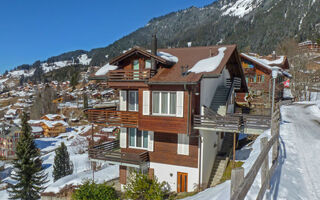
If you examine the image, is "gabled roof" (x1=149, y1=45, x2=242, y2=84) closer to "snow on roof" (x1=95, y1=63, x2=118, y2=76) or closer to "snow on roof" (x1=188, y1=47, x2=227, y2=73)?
"snow on roof" (x1=188, y1=47, x2=227, y2=73)

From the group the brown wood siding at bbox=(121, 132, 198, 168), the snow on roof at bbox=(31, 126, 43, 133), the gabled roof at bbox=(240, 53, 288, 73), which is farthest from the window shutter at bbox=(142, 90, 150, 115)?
the snow on roof at bbox=(31, 126, 43, 133)

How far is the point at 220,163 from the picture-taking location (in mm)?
18875

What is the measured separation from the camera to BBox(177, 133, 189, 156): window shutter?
16422mm

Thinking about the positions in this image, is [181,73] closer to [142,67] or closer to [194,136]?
[142,67]

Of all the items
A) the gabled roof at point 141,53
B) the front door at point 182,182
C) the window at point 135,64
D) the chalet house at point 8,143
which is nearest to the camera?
the gabled roof at point 141,53

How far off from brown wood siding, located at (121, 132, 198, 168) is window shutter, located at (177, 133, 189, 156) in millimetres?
227

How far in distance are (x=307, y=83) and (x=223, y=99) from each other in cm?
2809

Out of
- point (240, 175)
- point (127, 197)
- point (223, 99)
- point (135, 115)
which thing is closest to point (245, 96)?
point (223, 99)

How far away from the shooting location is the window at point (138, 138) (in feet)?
58.4

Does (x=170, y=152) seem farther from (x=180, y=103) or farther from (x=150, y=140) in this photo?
(x=180, y=103)

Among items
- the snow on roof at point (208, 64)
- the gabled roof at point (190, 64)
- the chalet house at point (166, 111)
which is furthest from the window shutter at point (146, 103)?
the snow on roof at point (208, 64)

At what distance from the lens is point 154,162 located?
56.8 ft

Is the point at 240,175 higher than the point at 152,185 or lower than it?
higher

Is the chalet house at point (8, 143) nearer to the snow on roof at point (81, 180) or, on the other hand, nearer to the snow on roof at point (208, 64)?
the snow on roof at point (81, 180)
